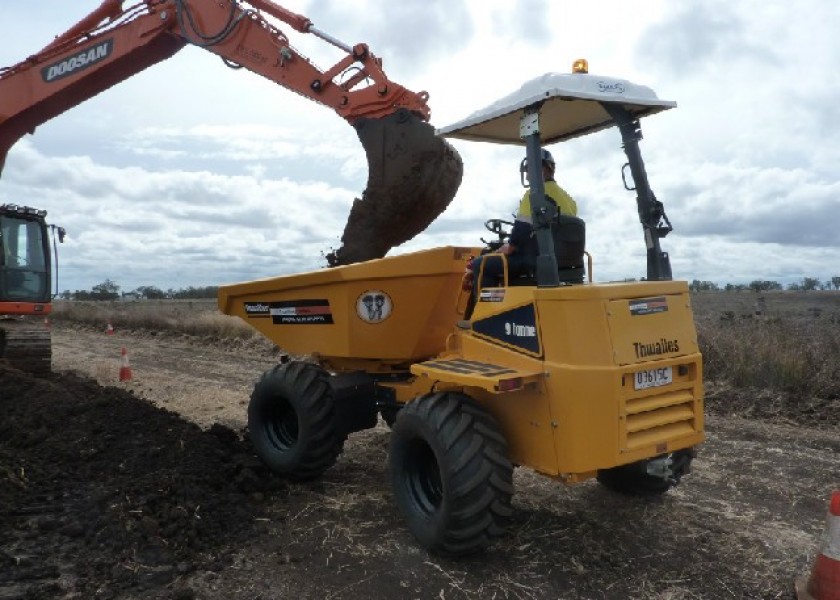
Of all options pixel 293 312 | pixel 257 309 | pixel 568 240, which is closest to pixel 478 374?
pixel 568 240

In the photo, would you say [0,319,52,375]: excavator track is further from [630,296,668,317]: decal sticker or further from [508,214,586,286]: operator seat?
[630,296,668,317]: decal sticker

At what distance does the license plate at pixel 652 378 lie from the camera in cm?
399

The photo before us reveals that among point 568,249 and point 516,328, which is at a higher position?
point 568,249

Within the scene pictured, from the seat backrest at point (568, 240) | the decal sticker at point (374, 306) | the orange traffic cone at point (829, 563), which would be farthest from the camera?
the decal sticker at point (374, 306)

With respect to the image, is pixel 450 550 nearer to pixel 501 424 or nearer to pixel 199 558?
pixel 501 424

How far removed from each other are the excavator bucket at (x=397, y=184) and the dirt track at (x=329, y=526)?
1991 millimetres

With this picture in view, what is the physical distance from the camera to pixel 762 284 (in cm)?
3794

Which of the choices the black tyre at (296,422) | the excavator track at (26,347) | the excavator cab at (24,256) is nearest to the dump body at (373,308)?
the black tyre at (296,422)

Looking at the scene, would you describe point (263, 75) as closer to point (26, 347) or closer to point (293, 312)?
point (293, 312)

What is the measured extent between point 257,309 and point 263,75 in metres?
2.64

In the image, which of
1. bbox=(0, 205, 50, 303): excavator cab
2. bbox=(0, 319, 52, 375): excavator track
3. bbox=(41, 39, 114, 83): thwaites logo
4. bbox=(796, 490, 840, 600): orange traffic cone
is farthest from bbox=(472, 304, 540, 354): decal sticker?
bbox=(0, 205, 50, 303): excavator cab

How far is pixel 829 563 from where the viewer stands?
11.4ft

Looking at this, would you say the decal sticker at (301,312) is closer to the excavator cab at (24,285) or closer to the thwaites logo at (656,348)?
the thwaites logo at (656,348)

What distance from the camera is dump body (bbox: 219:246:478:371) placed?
16.4ft
